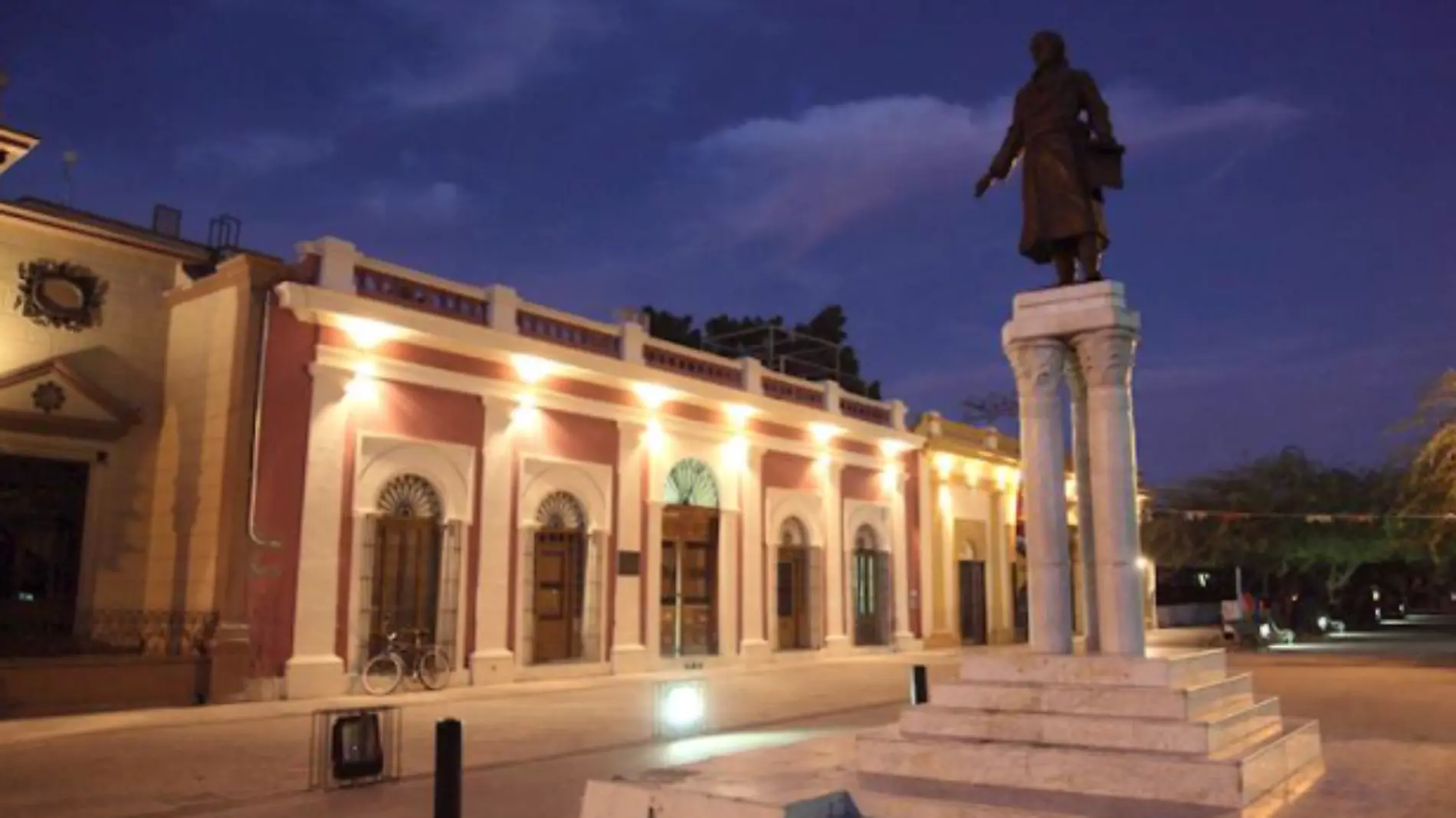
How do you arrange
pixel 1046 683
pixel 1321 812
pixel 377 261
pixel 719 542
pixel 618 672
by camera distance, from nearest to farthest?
pixel 1321 812, pixel 1046 683, pixel 377 261, pixel 618 672, pixel 719 542

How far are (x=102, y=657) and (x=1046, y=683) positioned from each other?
1067 cm

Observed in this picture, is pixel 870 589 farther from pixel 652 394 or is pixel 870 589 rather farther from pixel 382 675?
pixel 382 675

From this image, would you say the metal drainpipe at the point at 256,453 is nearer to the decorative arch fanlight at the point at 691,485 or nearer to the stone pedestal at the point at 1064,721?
the decorative arch fanlight at the point at 691,485

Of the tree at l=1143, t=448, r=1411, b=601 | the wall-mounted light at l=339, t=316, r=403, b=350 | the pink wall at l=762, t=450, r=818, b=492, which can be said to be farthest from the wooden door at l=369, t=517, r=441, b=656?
the tree at l=1143, t=448, r=1411, b=601

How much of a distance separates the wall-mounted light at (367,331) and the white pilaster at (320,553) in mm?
542

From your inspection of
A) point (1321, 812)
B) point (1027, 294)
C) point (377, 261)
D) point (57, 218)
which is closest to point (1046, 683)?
point (1321, 812)

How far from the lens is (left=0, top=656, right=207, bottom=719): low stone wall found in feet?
39.3

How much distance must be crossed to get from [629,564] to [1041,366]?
1182 cm

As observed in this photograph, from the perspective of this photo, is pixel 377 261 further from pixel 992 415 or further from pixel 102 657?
pixel 992 415

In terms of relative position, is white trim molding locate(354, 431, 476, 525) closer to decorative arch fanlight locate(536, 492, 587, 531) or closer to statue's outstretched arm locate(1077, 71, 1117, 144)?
decorative arch fanlight locate(536, 492, 587, 531)

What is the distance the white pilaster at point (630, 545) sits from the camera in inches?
730

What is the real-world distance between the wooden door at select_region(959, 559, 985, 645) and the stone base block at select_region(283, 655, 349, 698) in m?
17.5

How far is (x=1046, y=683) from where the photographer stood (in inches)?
284

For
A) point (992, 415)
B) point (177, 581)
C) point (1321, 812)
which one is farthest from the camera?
point (992, 415)
